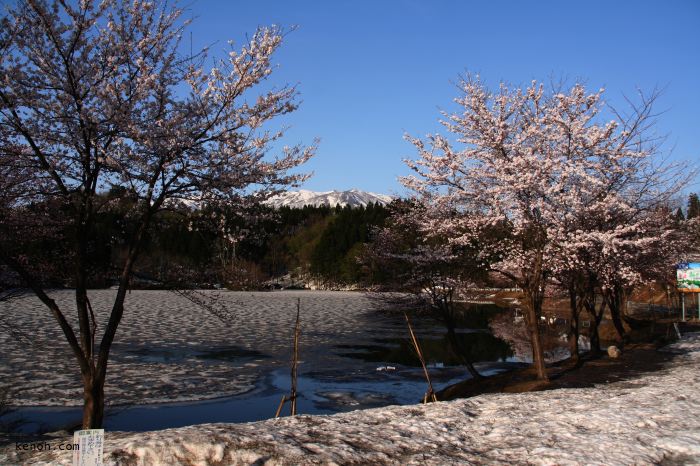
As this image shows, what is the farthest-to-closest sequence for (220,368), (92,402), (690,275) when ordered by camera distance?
(690,275)
(220,368)
(92,402)

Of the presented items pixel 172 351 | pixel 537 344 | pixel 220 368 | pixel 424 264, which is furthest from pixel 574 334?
pixel 172 351

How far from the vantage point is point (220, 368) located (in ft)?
62.4

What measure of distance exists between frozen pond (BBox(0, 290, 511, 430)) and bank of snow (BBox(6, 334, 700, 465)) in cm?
347

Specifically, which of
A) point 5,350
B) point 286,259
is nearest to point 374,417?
point 5,350

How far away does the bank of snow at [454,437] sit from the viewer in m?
5.88

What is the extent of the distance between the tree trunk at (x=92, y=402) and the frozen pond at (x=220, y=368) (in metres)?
2.18

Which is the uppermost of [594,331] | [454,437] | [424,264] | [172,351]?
[424,264]

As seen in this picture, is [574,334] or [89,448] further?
[574,334]

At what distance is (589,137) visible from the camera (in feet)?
44.4

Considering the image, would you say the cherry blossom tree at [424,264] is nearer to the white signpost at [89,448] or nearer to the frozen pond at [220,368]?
the frozen pond at [220,368]

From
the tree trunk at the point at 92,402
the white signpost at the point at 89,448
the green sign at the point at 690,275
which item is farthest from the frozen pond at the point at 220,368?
the green sign at the point at 690,275

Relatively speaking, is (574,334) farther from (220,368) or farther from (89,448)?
(89,448)

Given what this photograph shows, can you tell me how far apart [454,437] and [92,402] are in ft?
16.7

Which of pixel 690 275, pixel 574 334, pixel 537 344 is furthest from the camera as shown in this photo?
pixel 690 275
